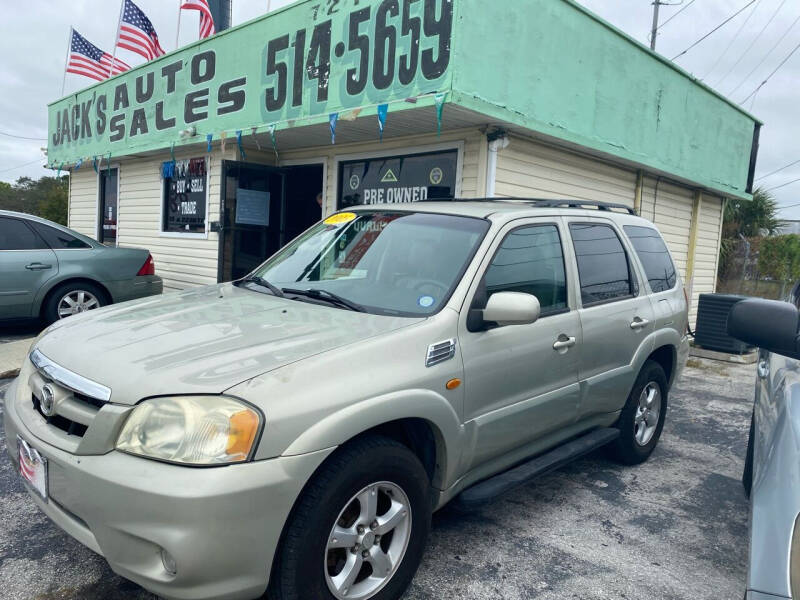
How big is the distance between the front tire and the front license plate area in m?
0.95

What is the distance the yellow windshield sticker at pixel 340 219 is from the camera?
3851mm

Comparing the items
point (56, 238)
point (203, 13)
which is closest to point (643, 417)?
point (56, 238)

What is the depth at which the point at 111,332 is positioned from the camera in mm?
2682

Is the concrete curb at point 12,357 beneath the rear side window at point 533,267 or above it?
beneath

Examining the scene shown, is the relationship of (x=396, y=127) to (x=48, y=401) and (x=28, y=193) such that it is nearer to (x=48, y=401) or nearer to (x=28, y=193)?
(x=48, y=401)

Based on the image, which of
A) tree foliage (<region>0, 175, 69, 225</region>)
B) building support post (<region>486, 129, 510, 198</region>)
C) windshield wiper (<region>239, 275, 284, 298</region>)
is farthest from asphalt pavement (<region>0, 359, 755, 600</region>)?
tree foliage (<region>0, 175, 69, 225</region>)

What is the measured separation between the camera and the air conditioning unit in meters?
9.20

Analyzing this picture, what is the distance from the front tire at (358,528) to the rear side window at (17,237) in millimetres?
7005

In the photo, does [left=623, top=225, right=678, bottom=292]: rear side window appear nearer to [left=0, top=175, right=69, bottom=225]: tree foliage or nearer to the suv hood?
the suv hood

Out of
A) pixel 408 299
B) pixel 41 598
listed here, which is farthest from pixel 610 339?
pixel 41 598

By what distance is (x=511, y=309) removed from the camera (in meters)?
2.72

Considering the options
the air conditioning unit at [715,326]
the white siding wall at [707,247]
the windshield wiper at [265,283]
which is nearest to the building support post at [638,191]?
the air conditioning unit at [715,326]

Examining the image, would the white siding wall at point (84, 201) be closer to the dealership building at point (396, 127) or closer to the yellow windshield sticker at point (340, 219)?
the dealership building at point (396, 127)

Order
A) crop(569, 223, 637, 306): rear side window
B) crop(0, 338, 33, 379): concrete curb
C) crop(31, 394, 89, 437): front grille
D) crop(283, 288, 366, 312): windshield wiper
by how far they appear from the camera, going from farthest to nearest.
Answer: crop(0, 338, 33, 379): concrete curb, crop(569, 223, 637, 306): rear side window, crop(283, 288, 366, 312): windshield wiper, crop(31, 394, 89, 437): front grille
